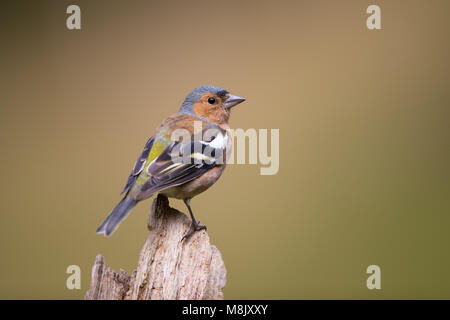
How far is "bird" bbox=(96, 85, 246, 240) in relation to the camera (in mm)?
2479

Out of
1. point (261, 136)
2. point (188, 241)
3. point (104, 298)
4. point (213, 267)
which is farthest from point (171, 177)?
point (261, 136)

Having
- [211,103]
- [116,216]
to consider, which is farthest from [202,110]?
[116,216]

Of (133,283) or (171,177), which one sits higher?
(171,177)

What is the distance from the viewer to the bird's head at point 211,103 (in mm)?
3096

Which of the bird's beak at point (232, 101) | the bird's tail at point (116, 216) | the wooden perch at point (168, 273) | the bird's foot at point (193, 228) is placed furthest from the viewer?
the bird's beak at point (232, 101)

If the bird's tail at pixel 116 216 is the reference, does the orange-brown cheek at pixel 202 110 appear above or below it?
above

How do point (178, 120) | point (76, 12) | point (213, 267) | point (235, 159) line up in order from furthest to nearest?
point (76, 12) < point (235, 159) < point (178, 120) < point (213, 267)

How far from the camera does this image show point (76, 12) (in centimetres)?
372

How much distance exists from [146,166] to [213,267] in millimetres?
687

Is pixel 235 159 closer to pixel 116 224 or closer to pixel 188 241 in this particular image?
pixel 188 241

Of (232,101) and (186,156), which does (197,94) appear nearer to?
(232,101)

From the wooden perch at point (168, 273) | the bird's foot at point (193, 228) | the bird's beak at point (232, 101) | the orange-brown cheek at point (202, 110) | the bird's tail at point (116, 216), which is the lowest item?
the wooden perch at point (168, 273)

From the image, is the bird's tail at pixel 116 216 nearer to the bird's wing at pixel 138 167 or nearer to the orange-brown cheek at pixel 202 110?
the bird's wing at pixel 138 167

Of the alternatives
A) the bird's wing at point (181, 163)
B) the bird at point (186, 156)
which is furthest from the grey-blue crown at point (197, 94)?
the bird's wing at point (181, 163)
